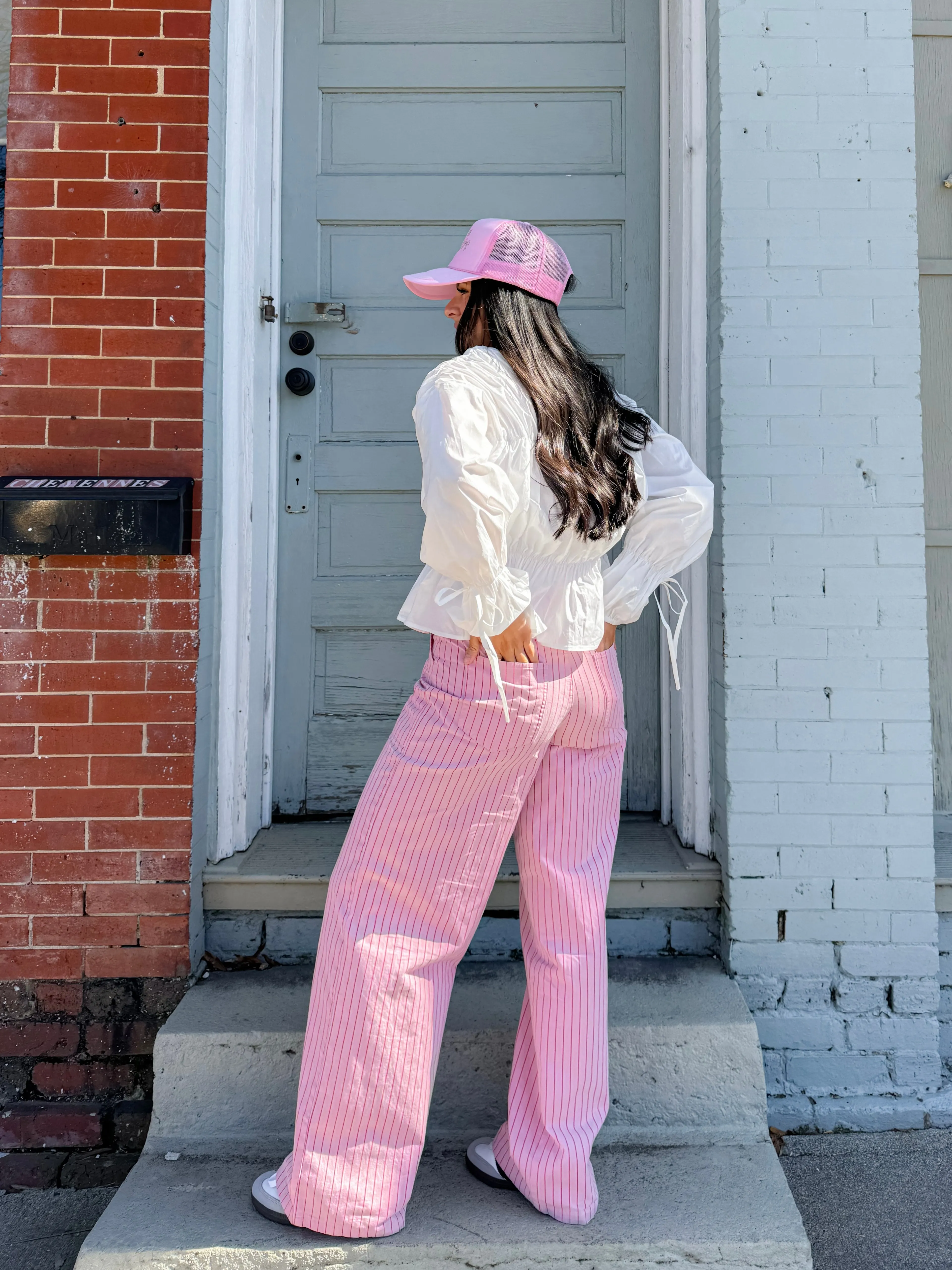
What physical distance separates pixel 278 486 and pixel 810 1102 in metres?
2.28

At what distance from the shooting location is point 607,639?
6.37 ft

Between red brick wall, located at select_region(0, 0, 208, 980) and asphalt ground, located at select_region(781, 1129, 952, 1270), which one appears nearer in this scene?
asphalt ground, located at select_region(781, 1129, 952, 1270)

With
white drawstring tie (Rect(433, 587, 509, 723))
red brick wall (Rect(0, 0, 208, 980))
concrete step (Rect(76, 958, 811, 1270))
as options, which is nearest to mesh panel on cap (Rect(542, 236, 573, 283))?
white drawstring tie (Rect(433, 587, 509, 723))

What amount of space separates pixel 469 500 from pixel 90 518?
1.24 meters

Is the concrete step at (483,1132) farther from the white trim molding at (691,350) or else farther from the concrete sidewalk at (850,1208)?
the white trim molding at (691,350)

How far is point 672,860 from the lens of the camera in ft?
8.69

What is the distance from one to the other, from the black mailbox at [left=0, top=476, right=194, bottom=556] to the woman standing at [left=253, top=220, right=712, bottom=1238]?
0.88 m

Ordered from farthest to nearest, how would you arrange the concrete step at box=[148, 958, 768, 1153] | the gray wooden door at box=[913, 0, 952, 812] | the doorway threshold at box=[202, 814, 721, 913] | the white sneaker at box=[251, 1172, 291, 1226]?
the gray wooden door at box=[913, 0, 952, 812], the doorway threshold at box=[202, 814, 721, 913], the concrete step at box=[148, 958, 768, 1153], the white sneaker at box=[251, 1172, 291, 1226]

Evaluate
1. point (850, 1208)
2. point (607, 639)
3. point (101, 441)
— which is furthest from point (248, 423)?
point (850, 1208)

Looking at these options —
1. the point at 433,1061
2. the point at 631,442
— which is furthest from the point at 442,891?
the point at 631,442

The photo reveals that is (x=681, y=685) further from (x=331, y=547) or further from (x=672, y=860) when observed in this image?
(x=331, y=547)

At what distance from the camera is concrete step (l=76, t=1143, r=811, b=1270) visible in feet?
5.85

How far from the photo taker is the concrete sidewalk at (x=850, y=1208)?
2.02m

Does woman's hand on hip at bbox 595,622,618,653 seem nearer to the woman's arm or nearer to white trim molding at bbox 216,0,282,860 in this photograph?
the woman's arm
